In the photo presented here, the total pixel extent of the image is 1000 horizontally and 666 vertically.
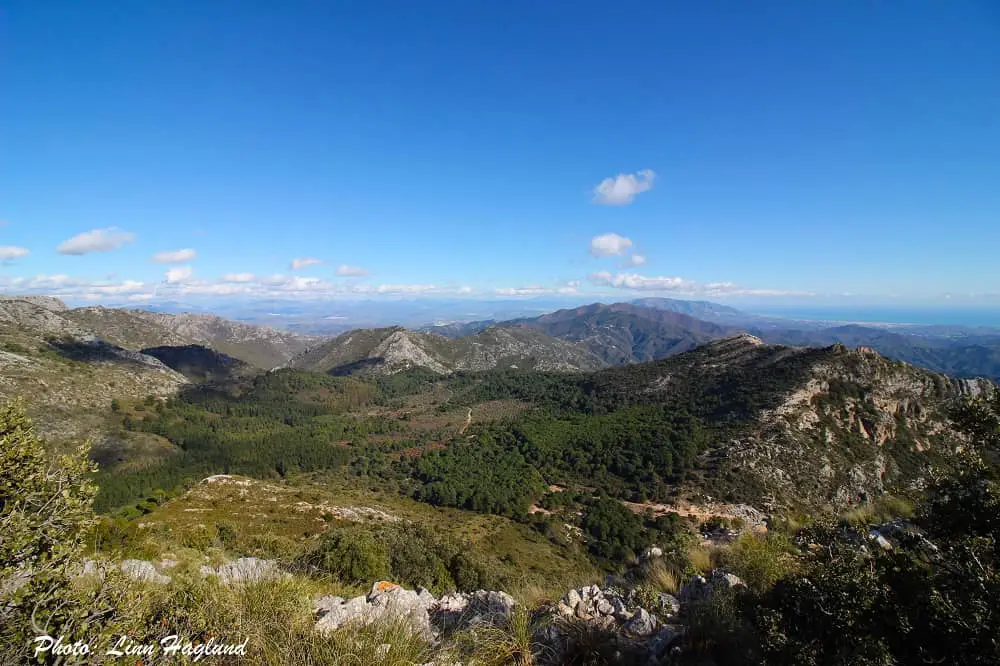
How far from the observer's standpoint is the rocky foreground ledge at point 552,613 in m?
5.73

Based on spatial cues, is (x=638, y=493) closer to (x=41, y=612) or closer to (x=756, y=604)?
(x=756, y=604)

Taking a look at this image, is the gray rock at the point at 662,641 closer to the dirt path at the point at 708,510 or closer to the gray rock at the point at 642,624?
the gray rock at the point at 642,624

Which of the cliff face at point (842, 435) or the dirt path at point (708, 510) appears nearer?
the dirt path at point (708, 510)

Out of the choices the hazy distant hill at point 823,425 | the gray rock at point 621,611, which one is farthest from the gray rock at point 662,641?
the hazy distant hill at point 823,425

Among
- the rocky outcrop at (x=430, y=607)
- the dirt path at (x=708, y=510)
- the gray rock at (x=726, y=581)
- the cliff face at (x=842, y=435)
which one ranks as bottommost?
the dirt path at (x=708, y=510)

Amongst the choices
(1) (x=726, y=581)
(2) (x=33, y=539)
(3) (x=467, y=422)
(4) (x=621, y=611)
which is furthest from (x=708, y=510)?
(3) (x=467, y=422)

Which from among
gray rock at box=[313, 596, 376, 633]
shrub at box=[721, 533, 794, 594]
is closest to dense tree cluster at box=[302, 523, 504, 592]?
gray rock at box=[313, 596, 376, 633]

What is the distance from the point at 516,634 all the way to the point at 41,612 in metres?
5.30

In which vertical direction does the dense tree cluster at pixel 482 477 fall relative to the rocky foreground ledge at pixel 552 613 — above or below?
below

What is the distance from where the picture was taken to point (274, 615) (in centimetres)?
535

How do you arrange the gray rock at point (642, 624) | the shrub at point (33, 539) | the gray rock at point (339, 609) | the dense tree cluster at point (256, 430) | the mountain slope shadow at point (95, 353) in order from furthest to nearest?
the mountain slope shadow at point (95, 353) → the dense tree cluster at point (256, 430) → the gray rock at point (339, 609) → the gray rock at point (642, 624) → the shrub at point (33, 539)

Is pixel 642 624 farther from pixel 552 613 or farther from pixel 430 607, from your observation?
pixel 430 607

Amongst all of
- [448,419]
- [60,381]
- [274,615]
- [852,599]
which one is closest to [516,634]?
[274,615]

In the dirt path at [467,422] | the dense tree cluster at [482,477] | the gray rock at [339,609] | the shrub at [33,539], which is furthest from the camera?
the dirt path at [467,422]
